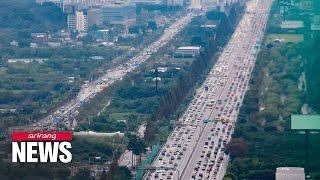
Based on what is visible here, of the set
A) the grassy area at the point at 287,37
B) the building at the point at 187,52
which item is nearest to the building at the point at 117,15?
the grassy area at the point at 287,37

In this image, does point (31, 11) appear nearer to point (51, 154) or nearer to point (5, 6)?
point (5, 6)

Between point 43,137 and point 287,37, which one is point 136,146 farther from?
point 287,37

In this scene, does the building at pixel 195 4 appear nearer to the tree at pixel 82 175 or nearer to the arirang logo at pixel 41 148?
the tree at pixel 82 175

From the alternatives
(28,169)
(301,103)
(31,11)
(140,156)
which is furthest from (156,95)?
(31,11)

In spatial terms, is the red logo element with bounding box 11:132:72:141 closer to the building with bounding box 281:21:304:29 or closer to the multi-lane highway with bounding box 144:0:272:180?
the multi-lane highway with bounding box 144:0:272:180

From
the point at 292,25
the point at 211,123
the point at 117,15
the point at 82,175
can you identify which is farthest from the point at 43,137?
the point at 117,15

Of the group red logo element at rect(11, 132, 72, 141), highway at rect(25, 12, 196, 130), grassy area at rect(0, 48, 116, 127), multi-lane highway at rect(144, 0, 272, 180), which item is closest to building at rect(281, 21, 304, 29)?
multi-lane highway at rect(144, 0, 272, 180)
